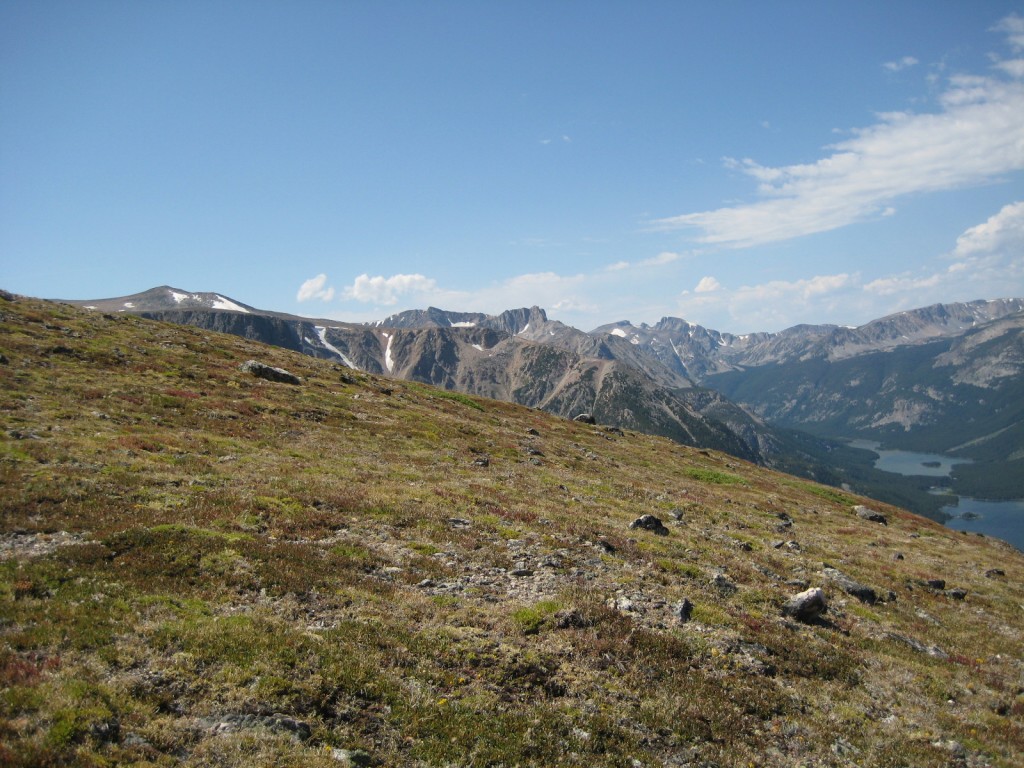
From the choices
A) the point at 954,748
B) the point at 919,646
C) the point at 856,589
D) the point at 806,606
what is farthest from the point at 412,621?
the point at 856,589

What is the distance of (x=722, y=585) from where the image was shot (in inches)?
896

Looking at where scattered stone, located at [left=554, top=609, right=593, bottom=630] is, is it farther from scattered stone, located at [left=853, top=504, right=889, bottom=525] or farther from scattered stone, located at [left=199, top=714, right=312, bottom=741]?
scattered stone, located at [left=853, top=504, right=889, bottom=525]

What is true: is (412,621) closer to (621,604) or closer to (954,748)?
(621,604)

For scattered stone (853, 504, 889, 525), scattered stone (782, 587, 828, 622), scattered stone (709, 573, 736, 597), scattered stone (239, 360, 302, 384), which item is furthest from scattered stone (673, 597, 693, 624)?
scattered stone (853, 504, 889, 525)

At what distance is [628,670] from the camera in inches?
572

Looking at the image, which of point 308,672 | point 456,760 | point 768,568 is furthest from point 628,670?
point 768,568

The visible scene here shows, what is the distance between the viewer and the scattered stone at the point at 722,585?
2227 centimetres

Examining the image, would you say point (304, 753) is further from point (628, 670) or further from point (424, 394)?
point (424, 394)

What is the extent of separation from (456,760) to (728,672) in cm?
963

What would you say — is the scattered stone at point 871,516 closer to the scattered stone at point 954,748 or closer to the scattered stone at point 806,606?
the scattered stone at point 806,606

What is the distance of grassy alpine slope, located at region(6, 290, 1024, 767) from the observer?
10273 millimetres

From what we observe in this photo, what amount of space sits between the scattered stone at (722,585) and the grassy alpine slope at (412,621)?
113 millimetres

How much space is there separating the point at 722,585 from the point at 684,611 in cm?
513

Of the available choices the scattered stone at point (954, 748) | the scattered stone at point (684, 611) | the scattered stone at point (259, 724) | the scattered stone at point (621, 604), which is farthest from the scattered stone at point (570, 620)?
the scattered stone at point (954, 748)
